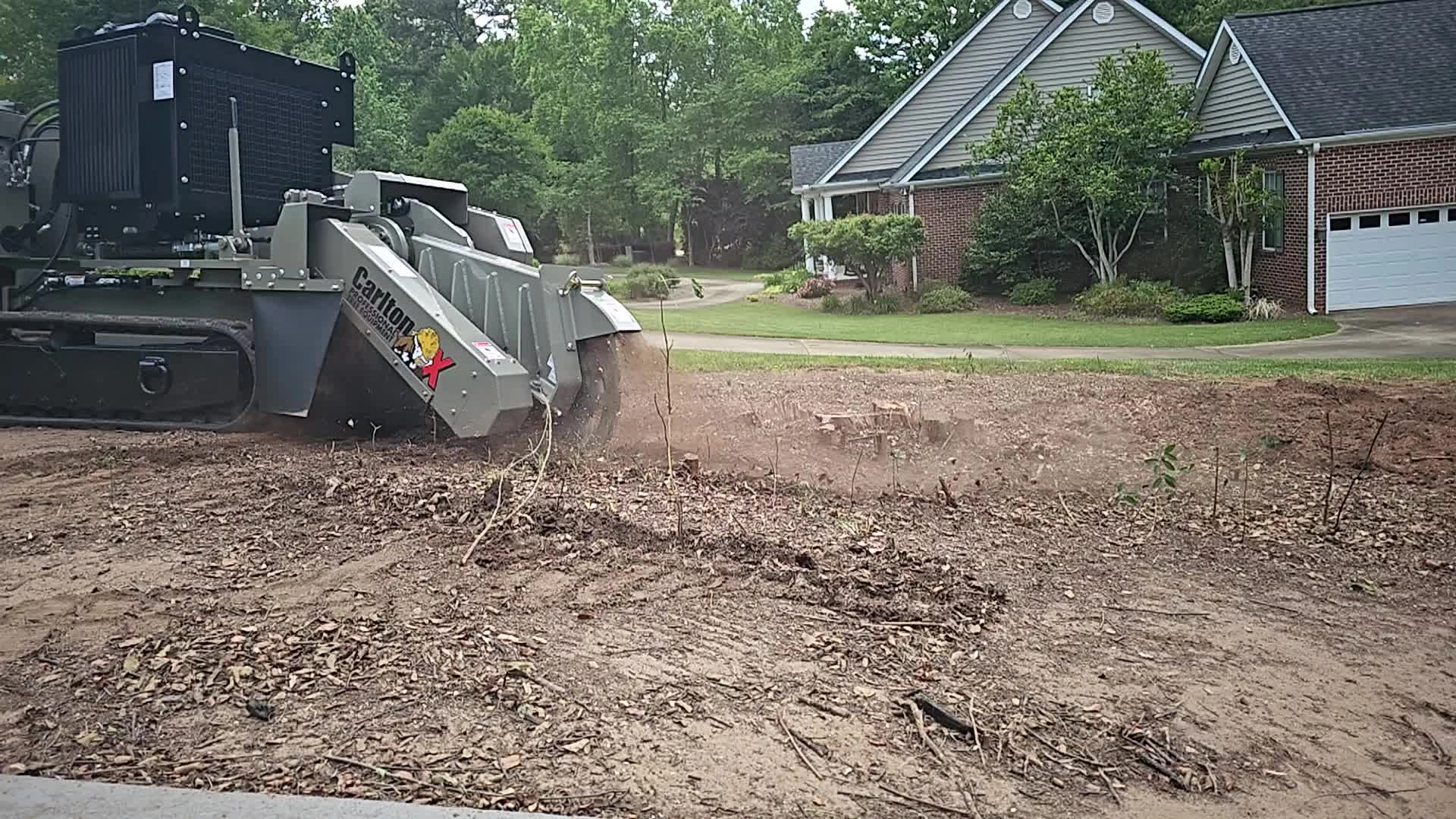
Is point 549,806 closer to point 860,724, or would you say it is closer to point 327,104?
point 860,724

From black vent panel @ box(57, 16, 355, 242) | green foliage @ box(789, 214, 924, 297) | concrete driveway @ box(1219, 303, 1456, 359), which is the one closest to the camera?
black vent panel @ box(57, 16, 355, 242)

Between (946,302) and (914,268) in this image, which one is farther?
(914,268)

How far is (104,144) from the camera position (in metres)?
8.87

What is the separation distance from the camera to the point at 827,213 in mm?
34219

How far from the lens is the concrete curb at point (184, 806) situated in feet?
10.7

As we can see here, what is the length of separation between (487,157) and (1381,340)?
28474 mm

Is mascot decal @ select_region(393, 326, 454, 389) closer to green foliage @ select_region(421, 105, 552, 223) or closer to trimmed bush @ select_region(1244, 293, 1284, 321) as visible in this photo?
trimmed bush @ select_region(1244, 293, 1284, 321)

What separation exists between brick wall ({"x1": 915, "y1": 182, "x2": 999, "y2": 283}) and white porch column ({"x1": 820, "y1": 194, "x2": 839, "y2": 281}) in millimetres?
5169

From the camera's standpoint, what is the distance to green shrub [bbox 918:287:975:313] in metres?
25.0

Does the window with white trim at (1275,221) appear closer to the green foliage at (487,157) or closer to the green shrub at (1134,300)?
the green shrub at (1134,300)

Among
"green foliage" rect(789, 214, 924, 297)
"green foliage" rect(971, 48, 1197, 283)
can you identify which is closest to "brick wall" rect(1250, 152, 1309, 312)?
"green foliage" rect(971, 48, 1197, 283)

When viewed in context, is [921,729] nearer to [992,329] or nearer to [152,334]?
[152,334]

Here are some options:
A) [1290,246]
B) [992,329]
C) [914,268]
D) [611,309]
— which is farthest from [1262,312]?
[611,309]

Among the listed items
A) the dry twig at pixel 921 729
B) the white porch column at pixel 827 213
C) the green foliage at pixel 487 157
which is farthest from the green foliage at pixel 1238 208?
the green foliage at pixel 487 157
